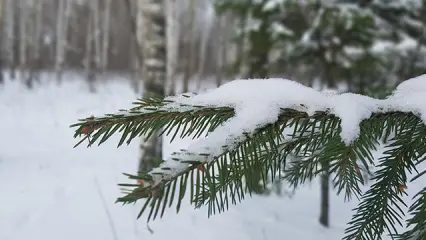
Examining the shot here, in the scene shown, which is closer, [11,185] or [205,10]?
[11,185]

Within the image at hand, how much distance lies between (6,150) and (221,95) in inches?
282

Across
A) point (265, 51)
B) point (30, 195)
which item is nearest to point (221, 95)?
point (30, 195)

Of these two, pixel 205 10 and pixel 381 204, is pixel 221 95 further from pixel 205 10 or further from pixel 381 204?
pixel 205 10

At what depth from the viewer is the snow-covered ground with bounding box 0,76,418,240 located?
131 inches

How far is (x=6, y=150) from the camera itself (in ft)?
22.8

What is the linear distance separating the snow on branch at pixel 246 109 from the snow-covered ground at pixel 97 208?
2560 millimetres

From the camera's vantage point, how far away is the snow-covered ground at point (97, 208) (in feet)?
10.9

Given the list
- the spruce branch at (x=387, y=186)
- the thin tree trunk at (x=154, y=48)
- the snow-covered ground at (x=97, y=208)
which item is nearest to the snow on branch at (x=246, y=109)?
the spruce branch at (x=387, y=186)

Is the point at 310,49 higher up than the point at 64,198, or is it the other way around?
the point at 310,49

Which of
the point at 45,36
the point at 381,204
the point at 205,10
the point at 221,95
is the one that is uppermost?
the point at 205,10

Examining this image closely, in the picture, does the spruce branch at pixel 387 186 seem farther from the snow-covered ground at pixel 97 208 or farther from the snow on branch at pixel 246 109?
the snow-covered ground at pixel 97 208

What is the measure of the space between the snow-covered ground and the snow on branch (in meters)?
2.56

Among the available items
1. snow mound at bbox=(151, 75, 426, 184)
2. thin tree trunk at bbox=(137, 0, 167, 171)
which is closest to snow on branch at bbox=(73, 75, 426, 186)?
snow mound at bbox=(151, 75, 426, 184)

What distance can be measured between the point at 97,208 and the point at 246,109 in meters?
3.45
